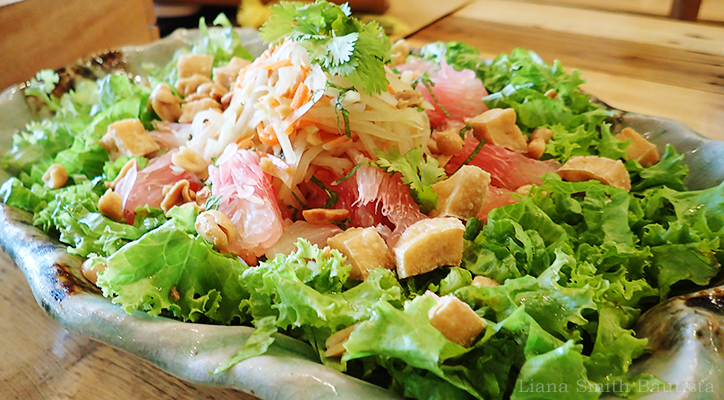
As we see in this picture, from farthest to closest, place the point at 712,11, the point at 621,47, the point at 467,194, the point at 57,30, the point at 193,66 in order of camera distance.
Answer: the point at 712,11, the point at 621,47, the point at 57,30, the point at 193,66, the point at 467,194

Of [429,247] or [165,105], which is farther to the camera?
[165,105]

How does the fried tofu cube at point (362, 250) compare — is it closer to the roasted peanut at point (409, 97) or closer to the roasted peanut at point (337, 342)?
the roasted peanut at point (337, 342)

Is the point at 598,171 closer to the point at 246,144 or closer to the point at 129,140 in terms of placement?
the point at 246,144

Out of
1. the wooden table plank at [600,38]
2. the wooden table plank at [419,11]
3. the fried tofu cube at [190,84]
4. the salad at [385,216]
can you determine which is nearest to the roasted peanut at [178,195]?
the salad at [385,216]

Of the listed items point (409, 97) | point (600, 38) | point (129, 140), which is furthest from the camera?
point (600, 38)

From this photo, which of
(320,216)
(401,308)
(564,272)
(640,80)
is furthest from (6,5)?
(640,80)

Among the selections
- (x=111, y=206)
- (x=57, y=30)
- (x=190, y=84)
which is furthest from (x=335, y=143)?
(x=57, y=30)

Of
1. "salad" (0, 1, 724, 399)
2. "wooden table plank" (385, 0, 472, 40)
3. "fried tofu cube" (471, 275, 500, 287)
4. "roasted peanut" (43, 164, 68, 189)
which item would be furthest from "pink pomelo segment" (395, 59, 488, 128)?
"wooden table plank" (385, 0, 472, 40)
